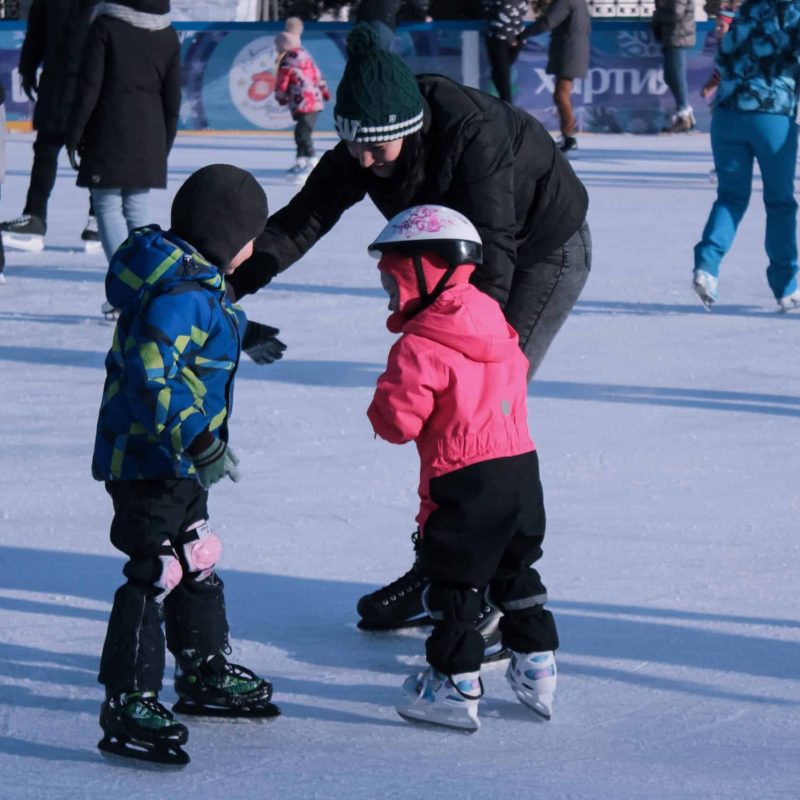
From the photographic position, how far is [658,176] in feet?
45.6

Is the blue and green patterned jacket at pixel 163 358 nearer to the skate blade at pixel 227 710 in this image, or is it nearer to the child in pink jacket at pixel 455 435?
the child in pink jacket at pixel 455 435

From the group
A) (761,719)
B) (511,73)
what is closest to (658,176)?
(511,73)

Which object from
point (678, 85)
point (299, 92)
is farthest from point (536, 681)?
point (678, 85)

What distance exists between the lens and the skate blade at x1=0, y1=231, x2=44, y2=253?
9227 millimetres

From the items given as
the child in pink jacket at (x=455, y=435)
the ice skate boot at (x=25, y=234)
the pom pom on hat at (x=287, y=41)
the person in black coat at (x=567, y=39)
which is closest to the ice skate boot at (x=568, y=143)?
the person in black coat at (x=567, y=39)

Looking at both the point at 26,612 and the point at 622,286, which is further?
the point at 622,286

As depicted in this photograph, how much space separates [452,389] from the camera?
3156mm

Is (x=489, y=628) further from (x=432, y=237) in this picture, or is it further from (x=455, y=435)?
(x=432, y=237)

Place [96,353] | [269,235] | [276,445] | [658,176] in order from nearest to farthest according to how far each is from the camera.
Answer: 1. [269,235]
2. [276,445]
3. [96,353]
4. [658,176]

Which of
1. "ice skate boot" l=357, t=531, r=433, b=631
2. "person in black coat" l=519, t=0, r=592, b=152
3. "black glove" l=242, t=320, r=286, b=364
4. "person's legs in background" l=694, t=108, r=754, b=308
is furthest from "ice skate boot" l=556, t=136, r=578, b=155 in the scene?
"black glove" l=242, t=320, r=286, b=364

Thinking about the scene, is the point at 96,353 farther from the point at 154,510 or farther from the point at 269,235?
the point at 154,510

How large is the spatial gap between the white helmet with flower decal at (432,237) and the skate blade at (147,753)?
3.36 feet

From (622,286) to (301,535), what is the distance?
172 inches

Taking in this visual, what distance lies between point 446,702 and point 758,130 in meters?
4.61
